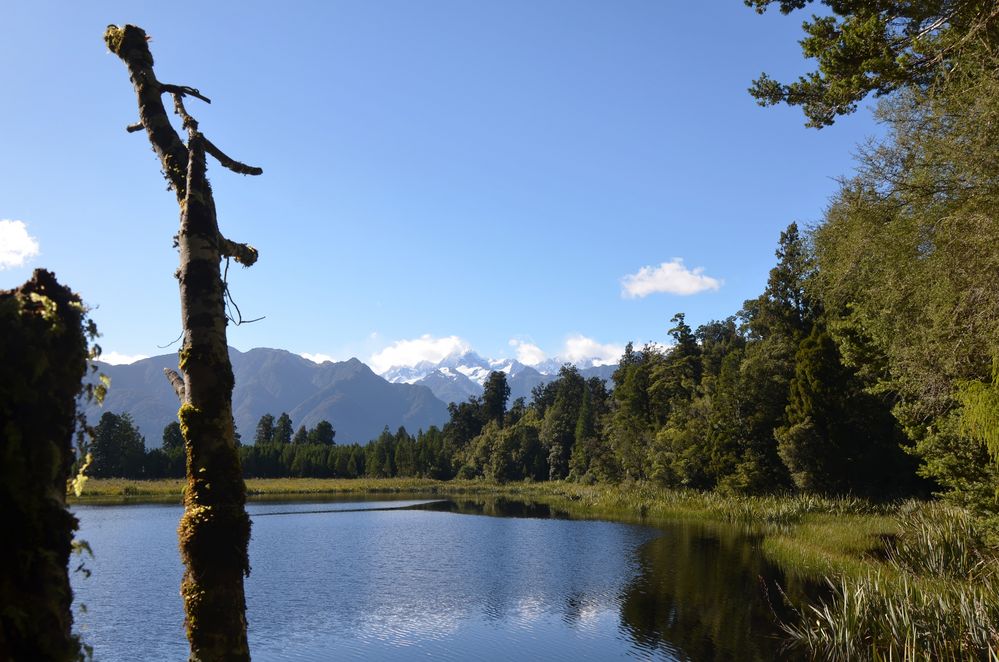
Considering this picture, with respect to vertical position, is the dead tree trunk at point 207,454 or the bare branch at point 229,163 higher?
the bare branch at point 229,163

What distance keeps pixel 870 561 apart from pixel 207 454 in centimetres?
2470

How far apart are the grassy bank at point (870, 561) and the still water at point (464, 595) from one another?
2.07m

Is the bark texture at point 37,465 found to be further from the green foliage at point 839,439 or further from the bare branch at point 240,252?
the green foliage at point 839,439

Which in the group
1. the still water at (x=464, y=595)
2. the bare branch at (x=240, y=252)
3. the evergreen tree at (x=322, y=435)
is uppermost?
the bare branch at (x=240, y=252)

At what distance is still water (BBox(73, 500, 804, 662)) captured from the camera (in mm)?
18844

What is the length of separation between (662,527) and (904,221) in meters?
31.1

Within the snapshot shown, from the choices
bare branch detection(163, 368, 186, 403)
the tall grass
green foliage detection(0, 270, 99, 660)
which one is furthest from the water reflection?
green foliage detection(0, 270, 99, 660)

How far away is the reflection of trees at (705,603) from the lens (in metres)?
18.4

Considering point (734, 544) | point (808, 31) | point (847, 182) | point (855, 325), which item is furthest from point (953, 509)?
point (808, 31)

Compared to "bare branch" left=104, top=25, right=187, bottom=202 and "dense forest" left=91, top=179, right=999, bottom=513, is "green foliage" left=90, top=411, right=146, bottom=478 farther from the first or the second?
"bare branch" left=104, top=25, right=187, bottom=202

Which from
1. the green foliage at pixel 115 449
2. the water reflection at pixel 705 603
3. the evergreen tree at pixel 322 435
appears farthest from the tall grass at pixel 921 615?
the evergreen tree at pixel 322 435

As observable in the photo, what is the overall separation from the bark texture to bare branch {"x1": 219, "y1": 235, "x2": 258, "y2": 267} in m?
2.35

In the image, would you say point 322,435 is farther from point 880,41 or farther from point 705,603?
point 880,41

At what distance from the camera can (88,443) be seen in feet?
12.2
